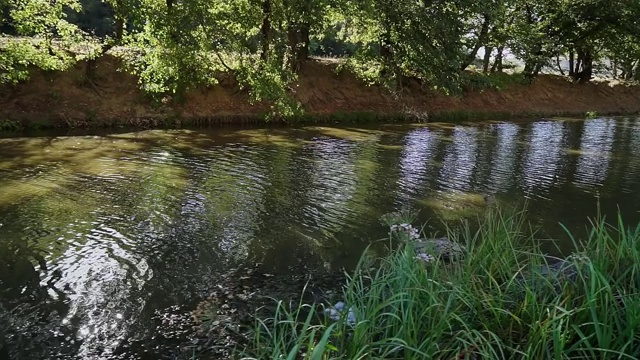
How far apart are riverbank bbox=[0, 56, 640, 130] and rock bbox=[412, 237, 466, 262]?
1289 cm

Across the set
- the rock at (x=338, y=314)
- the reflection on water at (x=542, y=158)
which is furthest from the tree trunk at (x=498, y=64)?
the rock at (x=338, y=314)

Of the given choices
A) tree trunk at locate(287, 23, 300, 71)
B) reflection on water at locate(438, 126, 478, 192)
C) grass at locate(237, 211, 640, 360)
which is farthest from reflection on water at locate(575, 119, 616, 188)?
tree trunk at locate(287, 23, 300, 71)

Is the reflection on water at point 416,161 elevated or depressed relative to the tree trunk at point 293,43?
depressed

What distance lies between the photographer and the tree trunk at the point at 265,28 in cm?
1752

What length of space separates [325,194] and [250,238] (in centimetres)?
261

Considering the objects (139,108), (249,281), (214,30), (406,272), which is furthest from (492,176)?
(139,108)

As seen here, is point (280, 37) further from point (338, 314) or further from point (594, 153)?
point (338, 314)

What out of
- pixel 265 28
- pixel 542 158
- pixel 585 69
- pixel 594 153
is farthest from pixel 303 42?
Result: pixel 585 69

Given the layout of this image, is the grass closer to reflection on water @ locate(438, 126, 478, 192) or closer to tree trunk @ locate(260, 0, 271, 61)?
reflection on water @ locate(438, 126, 478, 192)

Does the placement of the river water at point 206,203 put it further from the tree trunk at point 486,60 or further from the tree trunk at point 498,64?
the tree trunk at point 498,64

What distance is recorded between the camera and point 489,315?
3473 mm

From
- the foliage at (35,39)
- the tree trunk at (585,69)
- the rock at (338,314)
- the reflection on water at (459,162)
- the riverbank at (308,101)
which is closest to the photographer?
the rock at (338,314)

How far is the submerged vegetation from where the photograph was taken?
A: 15.6 m

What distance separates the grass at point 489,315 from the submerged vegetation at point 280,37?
14.0 meters
